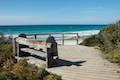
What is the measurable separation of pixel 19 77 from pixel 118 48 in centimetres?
756

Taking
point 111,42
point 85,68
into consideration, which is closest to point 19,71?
point 85,68

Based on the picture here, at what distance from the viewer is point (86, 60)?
51.9ft

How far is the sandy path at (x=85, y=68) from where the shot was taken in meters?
12.4

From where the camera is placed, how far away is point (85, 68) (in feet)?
45.1

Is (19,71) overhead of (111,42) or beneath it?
beneath

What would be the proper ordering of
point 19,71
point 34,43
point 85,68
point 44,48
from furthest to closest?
point 34,43
point 44,48
point 85,68
point 19,71

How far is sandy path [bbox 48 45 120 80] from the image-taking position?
12403 mm

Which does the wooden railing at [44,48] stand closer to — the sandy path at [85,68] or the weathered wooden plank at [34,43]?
the weathered wooden plank at [34,43]

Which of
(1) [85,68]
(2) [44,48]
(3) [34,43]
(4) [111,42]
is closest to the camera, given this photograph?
(1) [85,68]

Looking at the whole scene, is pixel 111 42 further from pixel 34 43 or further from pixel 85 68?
pixel 34 43

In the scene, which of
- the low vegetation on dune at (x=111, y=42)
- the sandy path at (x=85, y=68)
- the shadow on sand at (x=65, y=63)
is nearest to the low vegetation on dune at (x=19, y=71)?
the sandy path at (x=85, y=68)

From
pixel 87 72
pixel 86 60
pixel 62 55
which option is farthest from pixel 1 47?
pixel 87 72

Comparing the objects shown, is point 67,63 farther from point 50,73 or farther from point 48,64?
point 50,73

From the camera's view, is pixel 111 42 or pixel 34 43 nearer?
pixel 34 43
